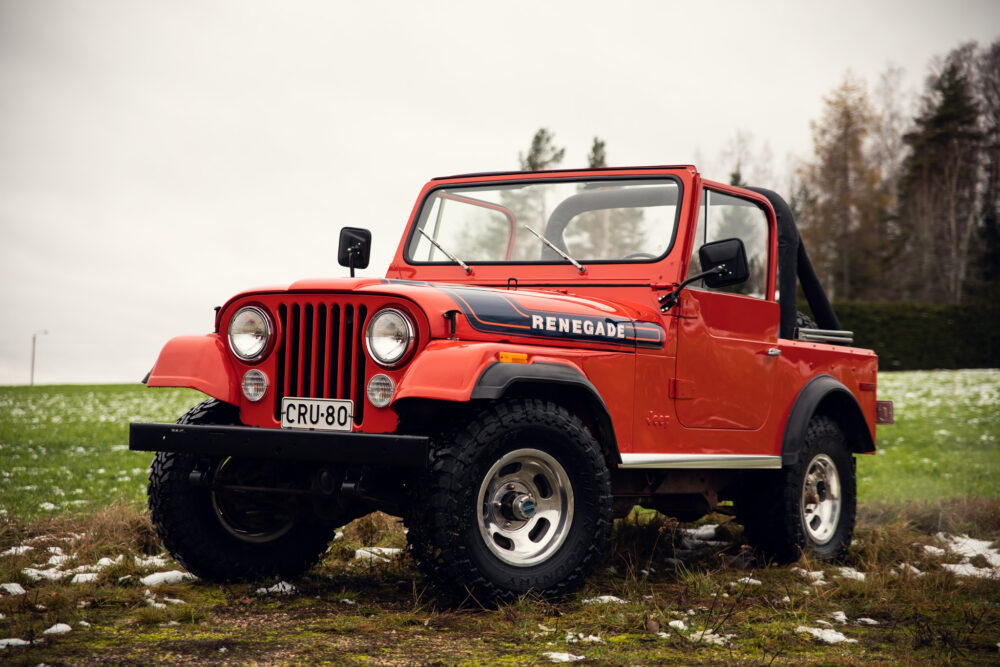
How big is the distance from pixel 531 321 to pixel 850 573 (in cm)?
277

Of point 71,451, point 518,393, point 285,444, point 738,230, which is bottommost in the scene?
point 71,451

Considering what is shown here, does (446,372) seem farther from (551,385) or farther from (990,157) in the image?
(990,157)

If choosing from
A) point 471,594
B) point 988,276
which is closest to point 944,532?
point 471,594

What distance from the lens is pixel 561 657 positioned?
3854 mm

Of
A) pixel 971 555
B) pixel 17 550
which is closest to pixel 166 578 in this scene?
pixel 17 550

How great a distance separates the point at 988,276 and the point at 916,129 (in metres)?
7.30

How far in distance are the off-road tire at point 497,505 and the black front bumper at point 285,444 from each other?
225mm

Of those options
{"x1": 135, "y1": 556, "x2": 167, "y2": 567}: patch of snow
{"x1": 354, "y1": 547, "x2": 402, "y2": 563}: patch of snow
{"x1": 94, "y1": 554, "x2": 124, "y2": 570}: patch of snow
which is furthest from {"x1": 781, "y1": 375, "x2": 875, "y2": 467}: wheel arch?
{"x1": 94, "y1": 554, "x2": 124, "y2": 570}: patch of snow

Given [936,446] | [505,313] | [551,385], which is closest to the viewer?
[505,313]

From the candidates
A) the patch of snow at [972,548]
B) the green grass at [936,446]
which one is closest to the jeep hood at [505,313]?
the patch of snow at [972,548]

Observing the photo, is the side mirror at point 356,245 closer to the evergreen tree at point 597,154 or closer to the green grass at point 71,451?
the green grass at point 71,451

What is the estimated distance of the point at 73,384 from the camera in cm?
3206

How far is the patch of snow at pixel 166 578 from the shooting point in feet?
17.0

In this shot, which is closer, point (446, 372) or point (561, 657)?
point (561, 657)
